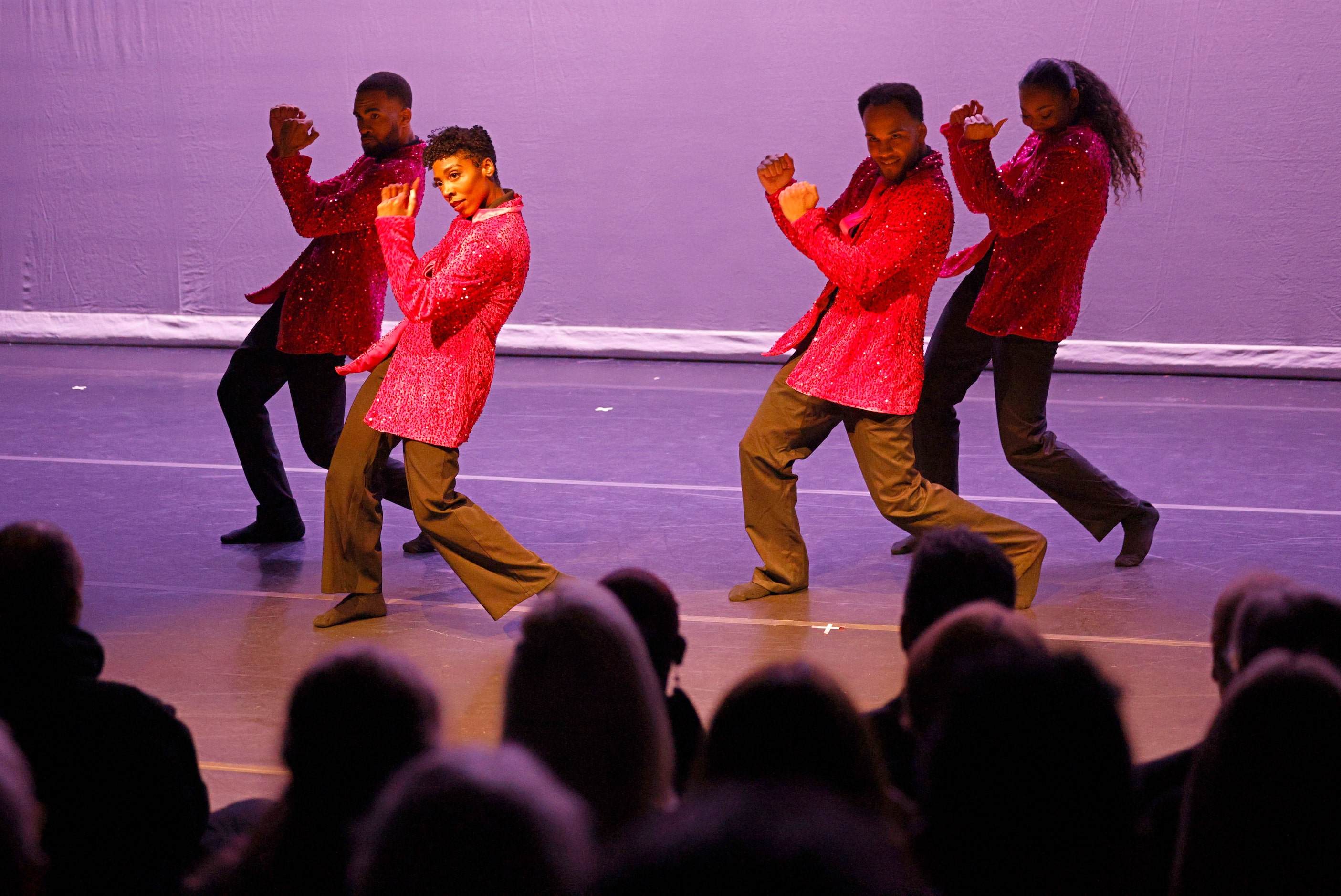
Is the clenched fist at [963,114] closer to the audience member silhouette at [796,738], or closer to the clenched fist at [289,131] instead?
the clenched fist at [289,131]

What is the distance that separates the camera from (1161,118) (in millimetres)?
8781

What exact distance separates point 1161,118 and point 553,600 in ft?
26.4

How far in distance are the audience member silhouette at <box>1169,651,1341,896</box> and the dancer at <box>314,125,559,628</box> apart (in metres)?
2.46

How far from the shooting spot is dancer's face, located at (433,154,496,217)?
3.65 m

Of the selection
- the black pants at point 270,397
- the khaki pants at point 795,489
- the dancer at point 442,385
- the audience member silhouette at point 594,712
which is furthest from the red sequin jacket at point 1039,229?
the audience member silhouette at point 594,712

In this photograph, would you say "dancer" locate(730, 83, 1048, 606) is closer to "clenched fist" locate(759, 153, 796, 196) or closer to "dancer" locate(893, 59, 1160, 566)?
"clenched fist" locate(759, 153, 796, 196)

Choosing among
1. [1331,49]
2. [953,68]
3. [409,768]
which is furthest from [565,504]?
[1331,49]

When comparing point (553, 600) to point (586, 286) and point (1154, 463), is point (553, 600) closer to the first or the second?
point (1154, 463)

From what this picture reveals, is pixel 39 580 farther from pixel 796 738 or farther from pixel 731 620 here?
pixel 731 620

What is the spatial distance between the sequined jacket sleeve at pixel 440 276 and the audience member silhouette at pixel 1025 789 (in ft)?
7.71

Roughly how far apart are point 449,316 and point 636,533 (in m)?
1.43

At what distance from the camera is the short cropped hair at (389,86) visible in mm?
4324

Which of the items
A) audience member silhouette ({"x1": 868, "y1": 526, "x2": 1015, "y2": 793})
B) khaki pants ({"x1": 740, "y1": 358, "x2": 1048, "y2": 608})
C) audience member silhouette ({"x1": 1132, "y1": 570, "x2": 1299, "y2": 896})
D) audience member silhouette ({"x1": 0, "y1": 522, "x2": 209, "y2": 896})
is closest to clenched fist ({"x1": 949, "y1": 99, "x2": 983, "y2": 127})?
khaki pants ({"x1": 740, "y1": 358, "x2": 1048, "y2": 608})

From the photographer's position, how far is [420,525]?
12.3ft
